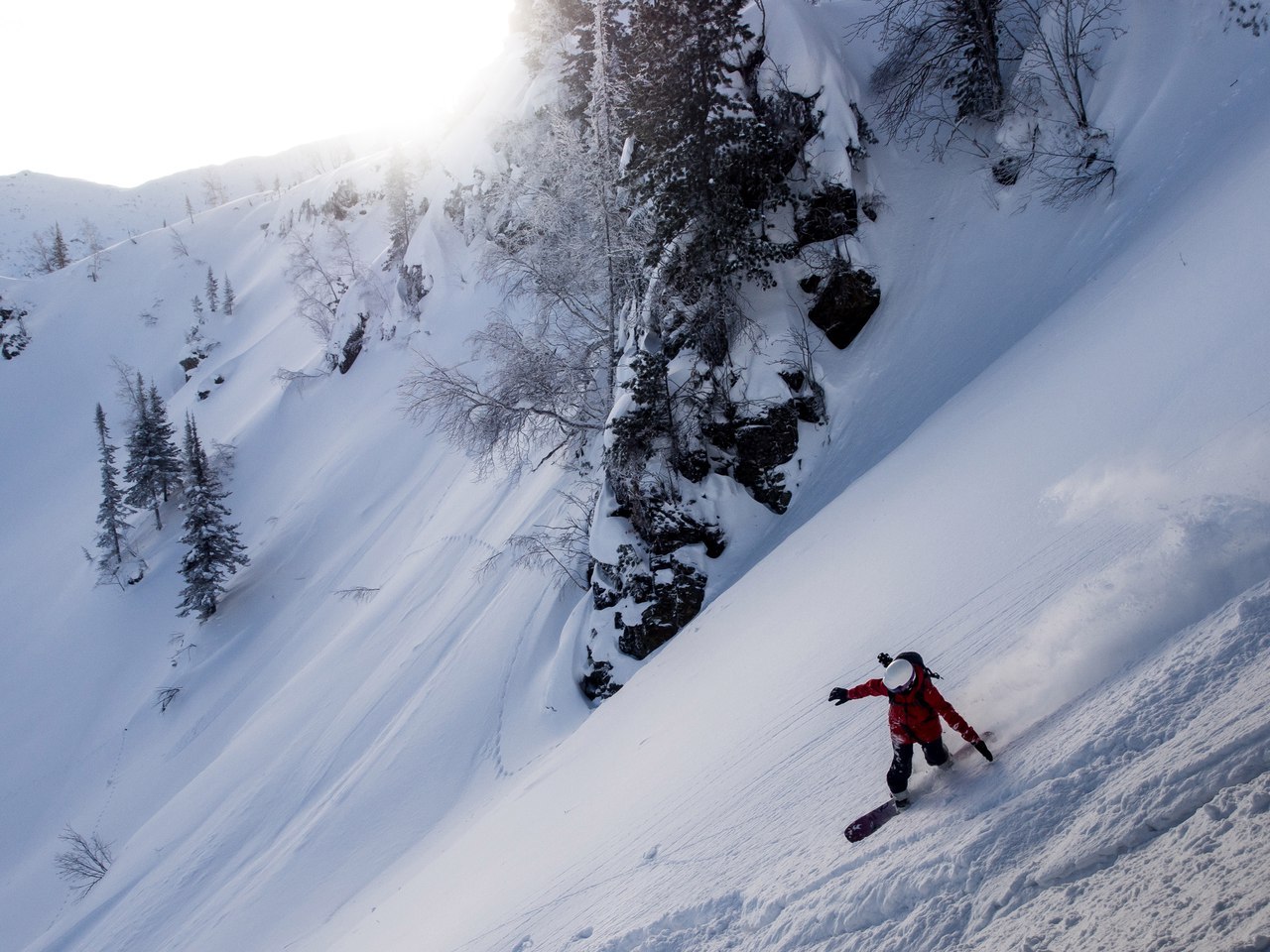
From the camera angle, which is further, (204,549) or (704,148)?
(204,549)

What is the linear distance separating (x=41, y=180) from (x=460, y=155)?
17141 cm

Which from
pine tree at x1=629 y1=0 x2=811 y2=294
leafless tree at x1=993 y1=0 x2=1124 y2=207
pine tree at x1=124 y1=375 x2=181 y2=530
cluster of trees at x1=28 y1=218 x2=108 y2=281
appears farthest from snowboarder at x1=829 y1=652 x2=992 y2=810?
cluster of trees at x1=28 y1=218 x2=108 y2=281

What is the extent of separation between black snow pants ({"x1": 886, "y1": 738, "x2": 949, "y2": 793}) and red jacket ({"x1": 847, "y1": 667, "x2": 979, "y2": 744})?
0.15 feet

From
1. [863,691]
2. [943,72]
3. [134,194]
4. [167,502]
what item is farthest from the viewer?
[134,194]

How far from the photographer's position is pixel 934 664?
5383 millimetres

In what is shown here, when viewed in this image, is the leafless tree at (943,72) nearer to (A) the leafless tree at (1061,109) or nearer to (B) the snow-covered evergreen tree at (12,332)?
(A) the leafless tree at (1061,109)

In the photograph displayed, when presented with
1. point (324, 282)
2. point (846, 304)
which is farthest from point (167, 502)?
point (846, 304)

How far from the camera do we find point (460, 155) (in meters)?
40.3

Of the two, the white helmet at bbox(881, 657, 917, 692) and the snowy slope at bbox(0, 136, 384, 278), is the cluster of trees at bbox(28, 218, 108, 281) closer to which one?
the snowy slope at bbox(0, 136, 384, 278)

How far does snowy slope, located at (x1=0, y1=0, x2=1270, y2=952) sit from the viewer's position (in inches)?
135

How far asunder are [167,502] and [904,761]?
50731mm

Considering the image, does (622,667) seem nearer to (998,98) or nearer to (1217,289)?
(1217,289)

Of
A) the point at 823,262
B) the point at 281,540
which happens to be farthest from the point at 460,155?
the point at 823,262

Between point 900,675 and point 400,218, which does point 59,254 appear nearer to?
point 400,218
